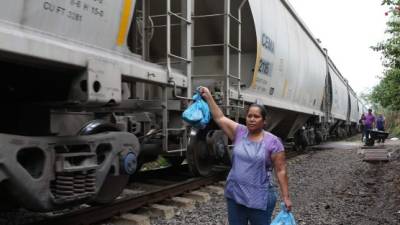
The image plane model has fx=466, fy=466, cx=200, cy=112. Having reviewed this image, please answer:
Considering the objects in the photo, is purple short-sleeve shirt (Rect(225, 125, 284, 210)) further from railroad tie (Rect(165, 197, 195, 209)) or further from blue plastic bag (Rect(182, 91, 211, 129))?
railroad tie (Rect(165, 197, 195, 209))

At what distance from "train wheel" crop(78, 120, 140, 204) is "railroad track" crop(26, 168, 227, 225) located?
8.0 inches

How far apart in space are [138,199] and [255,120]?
105 inches

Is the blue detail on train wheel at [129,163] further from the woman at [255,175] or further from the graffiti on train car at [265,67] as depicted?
the graffiti on train car at [265,67]

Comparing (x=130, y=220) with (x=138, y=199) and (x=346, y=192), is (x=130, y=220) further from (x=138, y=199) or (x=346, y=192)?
(x=346, y=192)

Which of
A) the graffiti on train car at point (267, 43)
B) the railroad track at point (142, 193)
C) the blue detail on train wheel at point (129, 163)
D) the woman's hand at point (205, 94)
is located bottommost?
the railroad track at point (142, 193)

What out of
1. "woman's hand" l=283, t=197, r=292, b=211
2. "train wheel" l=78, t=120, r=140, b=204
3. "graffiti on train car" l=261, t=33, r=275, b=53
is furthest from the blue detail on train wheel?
"graffiti on train car" l=261, t=33, r=275, b=53

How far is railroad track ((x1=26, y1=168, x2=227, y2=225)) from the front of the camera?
14.5 ft

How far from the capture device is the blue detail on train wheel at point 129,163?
14.4 feet

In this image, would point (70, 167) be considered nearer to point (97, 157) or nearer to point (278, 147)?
point (97, 157)

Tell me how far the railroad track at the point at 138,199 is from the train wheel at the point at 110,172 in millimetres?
204

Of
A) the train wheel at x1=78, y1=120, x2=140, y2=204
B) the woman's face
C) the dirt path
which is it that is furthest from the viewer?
the dirt path

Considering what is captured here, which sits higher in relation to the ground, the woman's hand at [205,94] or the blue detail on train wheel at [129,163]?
the woman's hand at [205,94]

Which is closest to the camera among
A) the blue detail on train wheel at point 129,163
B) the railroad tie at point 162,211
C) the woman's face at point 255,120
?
the woman's face at point 255,120

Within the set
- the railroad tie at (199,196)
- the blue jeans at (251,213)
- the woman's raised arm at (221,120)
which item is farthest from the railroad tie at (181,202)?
the blue jeans at (251,213)
